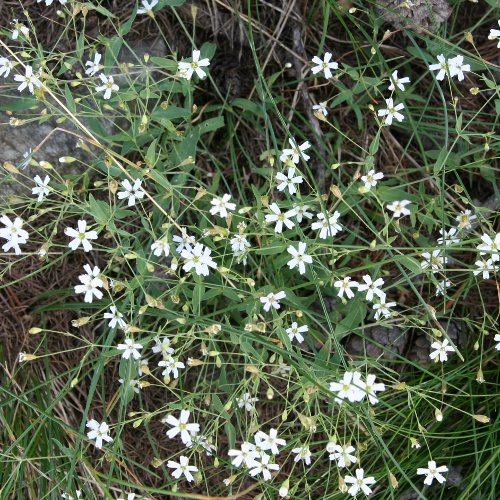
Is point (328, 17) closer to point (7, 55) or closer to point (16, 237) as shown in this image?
point (7, 55)

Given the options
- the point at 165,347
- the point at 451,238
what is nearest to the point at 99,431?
the point at 165,347

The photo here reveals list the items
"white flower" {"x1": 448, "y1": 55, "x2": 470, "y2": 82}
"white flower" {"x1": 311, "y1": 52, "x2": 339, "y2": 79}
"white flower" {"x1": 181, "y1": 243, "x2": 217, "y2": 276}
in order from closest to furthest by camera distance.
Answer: "white flower" {"x1": 181, "y1": 243, "x2": 217, "y2": 276} < "white flower" {"x1": 448, "y1": 55, "x2": 470, "y2": 82} < "white flower" {"x1": 311, "y1": 52, "x2": 339, "y2": 79}

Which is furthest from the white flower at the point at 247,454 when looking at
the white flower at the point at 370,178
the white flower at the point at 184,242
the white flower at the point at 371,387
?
the white flower at the point at 370,178

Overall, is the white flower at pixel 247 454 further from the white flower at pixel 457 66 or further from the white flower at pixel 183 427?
the white flower at pixel 457 66

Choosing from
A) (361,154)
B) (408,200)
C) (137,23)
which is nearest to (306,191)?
(361,154)

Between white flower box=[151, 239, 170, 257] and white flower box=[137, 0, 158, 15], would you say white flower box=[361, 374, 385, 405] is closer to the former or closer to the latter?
white flower box=[151, 239, 170, 257]

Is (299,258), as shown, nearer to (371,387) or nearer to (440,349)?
(371,387)

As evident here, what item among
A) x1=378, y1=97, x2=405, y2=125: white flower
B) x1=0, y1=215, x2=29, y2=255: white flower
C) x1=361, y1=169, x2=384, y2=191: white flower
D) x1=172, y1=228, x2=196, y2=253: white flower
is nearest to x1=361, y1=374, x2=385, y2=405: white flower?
x1=361, y1=169, x2=384, y2=191: white flower
